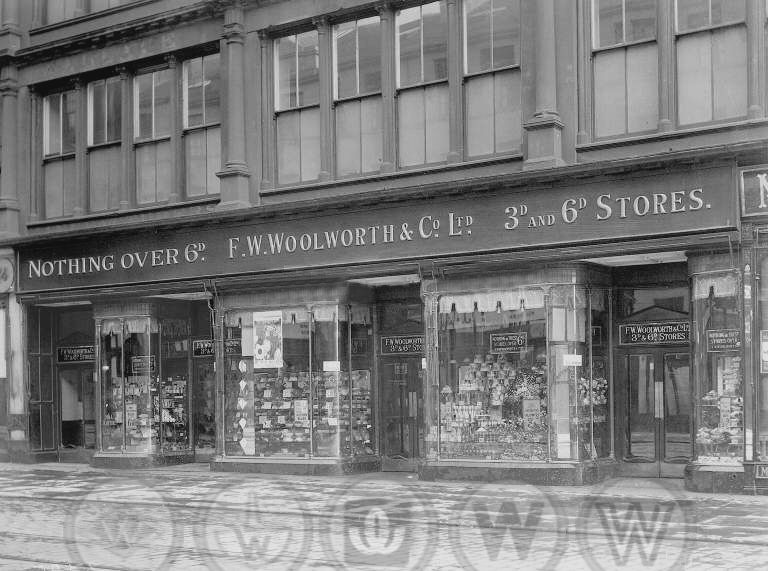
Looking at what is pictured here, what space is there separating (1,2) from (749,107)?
1695cm

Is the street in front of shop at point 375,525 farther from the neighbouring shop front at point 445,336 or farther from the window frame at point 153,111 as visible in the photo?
the window frame at point 153,111

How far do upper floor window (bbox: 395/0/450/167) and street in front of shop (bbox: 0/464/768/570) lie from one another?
5680 mm

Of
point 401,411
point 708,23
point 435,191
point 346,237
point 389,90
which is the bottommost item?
point 401,411

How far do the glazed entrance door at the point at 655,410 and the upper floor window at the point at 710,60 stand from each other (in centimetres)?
389

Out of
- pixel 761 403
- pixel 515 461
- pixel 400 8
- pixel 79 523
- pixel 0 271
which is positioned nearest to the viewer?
A: pixel 79 523

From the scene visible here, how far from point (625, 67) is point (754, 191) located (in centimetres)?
300

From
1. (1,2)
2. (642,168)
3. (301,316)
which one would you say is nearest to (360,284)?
(301,316)

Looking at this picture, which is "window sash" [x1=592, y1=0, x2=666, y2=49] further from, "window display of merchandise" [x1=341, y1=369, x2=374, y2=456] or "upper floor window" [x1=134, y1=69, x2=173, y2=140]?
"upper floor window" [x1=134, y1=69, x2=173, y2=140]

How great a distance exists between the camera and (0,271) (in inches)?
1006

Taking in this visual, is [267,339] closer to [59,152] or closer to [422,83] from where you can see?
[422,83]

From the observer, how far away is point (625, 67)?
59.6 ft

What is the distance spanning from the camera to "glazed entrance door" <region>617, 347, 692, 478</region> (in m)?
18.5

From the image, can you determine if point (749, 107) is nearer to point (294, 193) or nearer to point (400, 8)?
point (400, 8)

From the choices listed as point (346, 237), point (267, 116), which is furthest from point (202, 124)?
point (346, 237)
